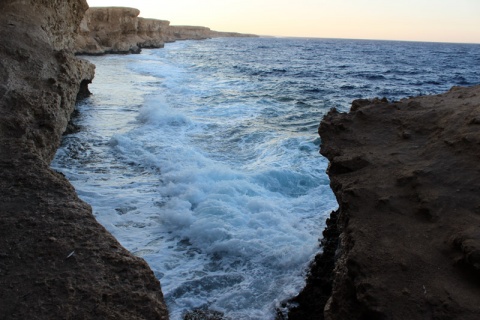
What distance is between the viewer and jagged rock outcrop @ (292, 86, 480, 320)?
6.46ft

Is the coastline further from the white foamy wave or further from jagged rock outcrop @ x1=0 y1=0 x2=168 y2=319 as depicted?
the white foamy wave

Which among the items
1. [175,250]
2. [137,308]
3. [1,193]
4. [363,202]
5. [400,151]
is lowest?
[175,250]

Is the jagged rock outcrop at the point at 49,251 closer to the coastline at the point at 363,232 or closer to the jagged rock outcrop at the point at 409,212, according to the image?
the coastline at the point at 363,232

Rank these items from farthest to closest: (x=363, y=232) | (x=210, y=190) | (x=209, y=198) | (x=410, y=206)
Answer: (x=210, y=190) → (x=209, y=198) → (x=410, y=206) → (x=363, y=232)

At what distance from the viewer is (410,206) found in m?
2.52

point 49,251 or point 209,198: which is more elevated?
point 49,251

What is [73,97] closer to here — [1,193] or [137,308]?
[1,193]

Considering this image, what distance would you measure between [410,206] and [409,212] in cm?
6

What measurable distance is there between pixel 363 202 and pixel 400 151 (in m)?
0.75

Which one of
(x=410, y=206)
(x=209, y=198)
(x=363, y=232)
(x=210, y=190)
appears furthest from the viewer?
(x=210, y=190)

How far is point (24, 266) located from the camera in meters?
2.44

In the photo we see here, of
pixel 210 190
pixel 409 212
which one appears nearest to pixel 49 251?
pixel 409 212

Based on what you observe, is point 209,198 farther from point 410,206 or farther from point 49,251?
point 410,206

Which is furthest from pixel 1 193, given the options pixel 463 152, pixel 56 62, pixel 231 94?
pixel 231 94
